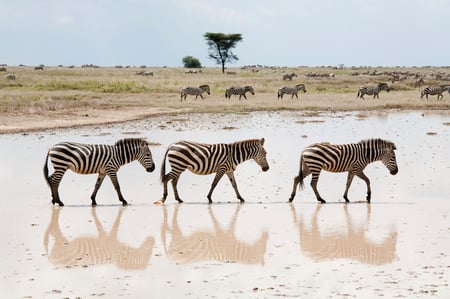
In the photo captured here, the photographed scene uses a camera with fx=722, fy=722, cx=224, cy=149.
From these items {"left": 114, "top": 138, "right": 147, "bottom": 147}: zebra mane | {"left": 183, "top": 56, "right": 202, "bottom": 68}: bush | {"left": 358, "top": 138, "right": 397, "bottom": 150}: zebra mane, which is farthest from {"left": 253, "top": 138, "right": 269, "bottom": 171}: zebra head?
{"left": 183, "top": 56, "right": 202, "bottom": 68}: bush

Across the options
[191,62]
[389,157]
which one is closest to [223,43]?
[191,62]

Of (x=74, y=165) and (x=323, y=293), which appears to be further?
(x=74, y=165)

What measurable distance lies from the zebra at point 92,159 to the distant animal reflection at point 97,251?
185 centimetres

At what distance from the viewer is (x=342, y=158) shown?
1201 centimetres

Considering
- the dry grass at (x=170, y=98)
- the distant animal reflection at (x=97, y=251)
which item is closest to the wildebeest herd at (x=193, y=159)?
the distant animal reflection at (x=97, y=251)

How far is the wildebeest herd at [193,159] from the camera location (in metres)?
11.5

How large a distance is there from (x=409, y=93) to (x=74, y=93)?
17.9 m

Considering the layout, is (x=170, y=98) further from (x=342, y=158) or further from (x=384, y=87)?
(x=342, y=158)

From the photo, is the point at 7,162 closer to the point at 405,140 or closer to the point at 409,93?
the point at 405,140

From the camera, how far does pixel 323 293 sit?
6.63 metres

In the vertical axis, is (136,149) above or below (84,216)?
above

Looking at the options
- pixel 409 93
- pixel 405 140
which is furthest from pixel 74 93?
pixel 405 140

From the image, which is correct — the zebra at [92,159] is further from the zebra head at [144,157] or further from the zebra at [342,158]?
the zebra at [342,158]

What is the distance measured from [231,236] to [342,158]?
3523 mm
